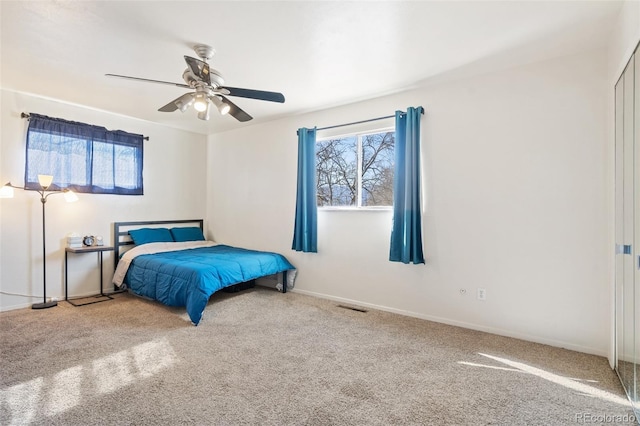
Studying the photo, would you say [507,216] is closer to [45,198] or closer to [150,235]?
[150,235]

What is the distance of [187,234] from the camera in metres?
5.38

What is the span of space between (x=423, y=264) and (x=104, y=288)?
4.31m

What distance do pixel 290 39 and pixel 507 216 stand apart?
8.19 feet

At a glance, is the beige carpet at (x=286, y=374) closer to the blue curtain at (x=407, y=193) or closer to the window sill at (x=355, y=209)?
the blue curtain at (x=407, y=193)

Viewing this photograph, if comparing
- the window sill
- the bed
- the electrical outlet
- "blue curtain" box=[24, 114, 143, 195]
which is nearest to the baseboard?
the electrical outlet

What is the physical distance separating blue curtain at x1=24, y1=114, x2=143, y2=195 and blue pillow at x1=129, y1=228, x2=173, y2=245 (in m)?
0.60

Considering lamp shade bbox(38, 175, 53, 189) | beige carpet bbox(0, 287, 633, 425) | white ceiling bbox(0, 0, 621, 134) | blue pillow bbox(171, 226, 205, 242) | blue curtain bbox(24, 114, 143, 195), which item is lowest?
beige carpet bbox(0, 287, 633, 425)

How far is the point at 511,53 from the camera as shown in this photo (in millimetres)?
2818

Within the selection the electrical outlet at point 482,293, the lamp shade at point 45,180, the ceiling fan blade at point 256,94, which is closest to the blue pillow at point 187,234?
the lamp shade at point 45,180

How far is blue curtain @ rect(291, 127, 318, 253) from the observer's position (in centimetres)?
436

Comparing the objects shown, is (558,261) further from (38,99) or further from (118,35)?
(38,99)

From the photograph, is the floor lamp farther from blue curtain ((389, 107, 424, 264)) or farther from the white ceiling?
blue curtain ((389, 107, 424, 264))

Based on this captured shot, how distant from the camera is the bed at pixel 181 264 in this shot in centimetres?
351

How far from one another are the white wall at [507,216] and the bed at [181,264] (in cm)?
105
